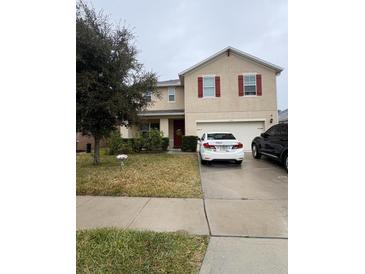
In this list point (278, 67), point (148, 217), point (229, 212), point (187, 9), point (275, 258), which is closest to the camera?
point (275, 258)

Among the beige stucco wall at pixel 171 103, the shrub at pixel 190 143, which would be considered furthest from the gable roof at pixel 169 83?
the shrub at pixel 190 143

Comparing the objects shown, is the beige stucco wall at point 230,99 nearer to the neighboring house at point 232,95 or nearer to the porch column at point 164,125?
the neighboring house at point 232,95

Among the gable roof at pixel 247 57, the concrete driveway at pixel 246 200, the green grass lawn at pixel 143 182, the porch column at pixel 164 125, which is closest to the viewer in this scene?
the concrete driveway at pixel 246 200

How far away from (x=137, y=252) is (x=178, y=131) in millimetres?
16355

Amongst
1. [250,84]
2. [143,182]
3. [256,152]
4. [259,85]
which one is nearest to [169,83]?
[250,84]

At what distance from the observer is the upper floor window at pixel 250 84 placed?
56.2 feet

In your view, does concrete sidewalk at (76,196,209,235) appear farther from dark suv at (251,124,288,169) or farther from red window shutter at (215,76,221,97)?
red window shutter at (215,76,221,97)

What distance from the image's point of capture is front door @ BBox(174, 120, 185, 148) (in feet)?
64.8

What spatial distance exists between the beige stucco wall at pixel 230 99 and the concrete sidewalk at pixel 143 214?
11.6 m

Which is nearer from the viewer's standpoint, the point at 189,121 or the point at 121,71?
the point at 121,71
